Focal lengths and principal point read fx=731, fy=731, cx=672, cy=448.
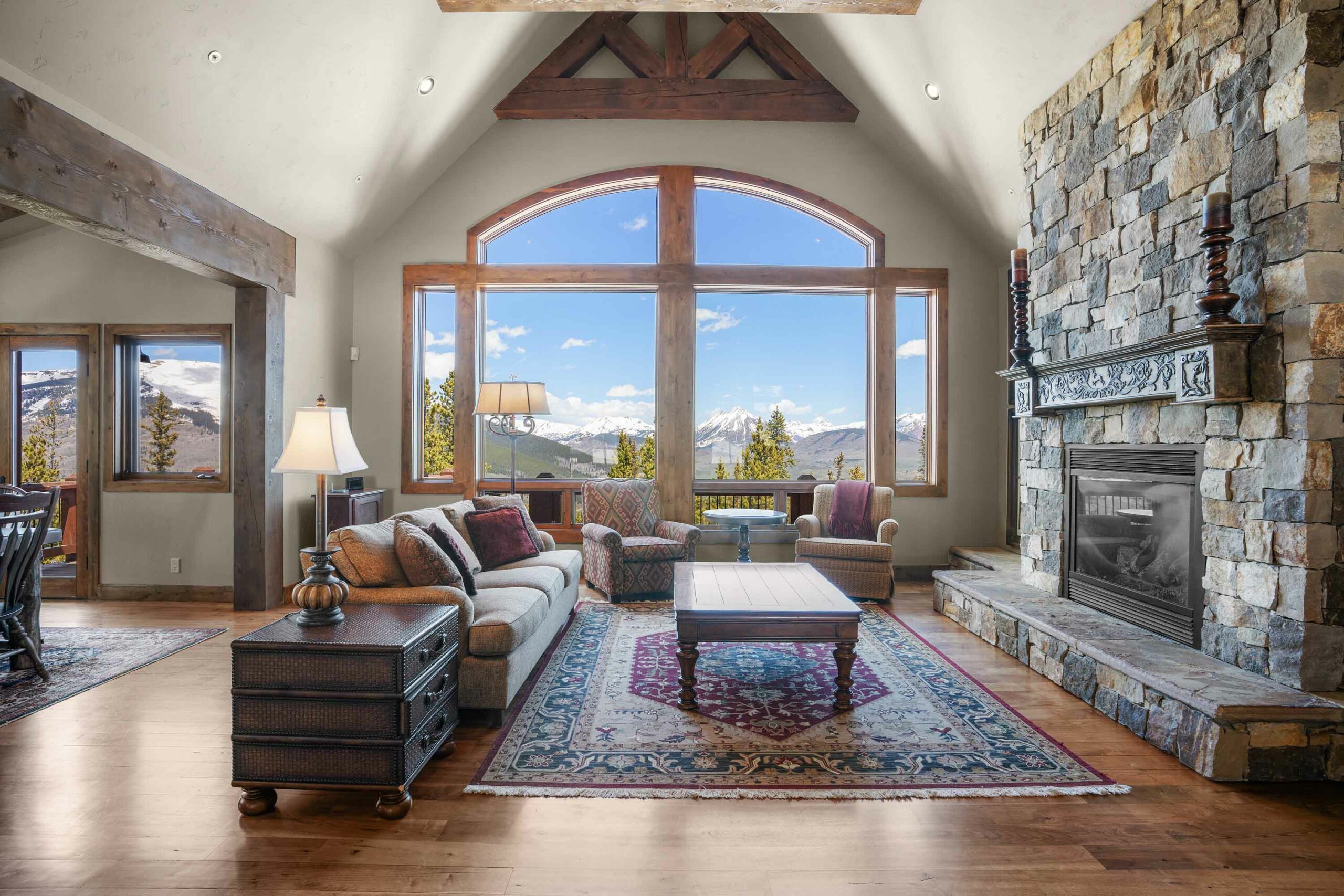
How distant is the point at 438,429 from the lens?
6695 mm

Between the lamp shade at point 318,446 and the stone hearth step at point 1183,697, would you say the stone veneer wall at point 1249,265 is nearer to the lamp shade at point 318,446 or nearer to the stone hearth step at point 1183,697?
the stone hearth step at point 1183,697

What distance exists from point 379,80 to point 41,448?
3913 mm

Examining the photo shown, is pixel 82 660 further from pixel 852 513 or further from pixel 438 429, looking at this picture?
pixel 852 513

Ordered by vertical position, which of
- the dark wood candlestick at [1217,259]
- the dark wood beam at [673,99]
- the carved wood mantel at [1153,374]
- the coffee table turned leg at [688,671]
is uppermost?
the dark wood beam at [673,99]

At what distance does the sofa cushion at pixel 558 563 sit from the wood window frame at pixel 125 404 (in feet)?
8.50

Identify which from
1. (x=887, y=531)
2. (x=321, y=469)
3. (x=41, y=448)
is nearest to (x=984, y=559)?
(x=887, y=531)

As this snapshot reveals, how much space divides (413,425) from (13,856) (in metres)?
4.72

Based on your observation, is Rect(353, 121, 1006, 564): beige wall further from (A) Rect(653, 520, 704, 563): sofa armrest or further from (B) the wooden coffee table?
(B) the wooden coffee table

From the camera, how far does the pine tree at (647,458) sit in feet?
22.2

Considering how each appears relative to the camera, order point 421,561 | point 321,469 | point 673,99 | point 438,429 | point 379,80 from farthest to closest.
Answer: point 438,429, point 673,99, point 379,80, point 421,561, point 321,469

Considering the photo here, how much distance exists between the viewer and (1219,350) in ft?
9.77

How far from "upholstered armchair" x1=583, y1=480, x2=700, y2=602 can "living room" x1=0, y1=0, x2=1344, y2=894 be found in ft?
0.13

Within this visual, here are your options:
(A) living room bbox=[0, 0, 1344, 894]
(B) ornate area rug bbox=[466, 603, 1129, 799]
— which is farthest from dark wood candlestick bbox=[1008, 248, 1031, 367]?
(B) ornate area rug bbox=[466, 603, 1129, 799]

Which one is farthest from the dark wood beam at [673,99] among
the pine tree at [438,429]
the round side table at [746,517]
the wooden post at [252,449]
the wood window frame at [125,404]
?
the round side table at [746,517]
